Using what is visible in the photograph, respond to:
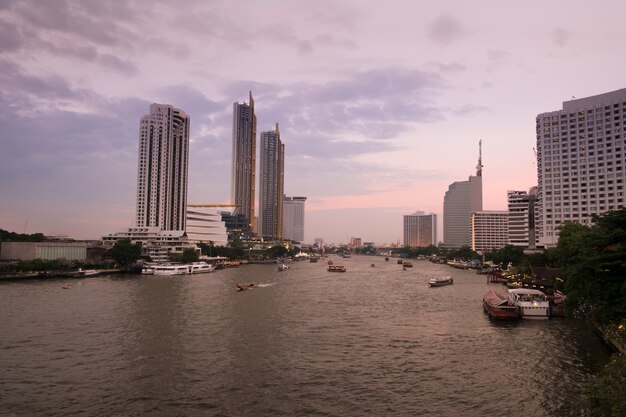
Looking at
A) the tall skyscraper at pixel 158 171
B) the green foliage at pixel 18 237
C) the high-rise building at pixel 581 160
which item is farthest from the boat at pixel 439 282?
the tall skyscraper at pixel 158 171

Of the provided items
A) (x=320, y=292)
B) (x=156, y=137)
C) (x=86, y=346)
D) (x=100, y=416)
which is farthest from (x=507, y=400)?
(x=156, y=137)

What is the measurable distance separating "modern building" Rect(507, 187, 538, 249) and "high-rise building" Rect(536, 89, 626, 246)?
31425 mm

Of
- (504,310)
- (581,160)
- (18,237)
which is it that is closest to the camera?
(504,310)

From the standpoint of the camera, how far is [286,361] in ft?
104

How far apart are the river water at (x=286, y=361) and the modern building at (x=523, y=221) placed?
378 feet

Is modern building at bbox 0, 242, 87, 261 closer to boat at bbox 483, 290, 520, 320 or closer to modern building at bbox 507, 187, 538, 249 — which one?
boat at bbox 483, 290, 520, 320

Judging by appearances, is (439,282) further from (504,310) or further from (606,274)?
(606,274)

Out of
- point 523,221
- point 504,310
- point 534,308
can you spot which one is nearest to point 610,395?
point 504,310

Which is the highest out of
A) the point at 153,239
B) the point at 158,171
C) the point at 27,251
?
the point at 158,171

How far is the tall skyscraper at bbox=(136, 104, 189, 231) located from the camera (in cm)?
18712

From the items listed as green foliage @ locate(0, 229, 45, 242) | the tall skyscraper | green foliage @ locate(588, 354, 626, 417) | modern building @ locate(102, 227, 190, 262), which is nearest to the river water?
green foliage @ locate(588, 354, 626, 417)

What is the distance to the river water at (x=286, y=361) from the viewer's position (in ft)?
78.7

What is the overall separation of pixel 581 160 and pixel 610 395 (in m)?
123

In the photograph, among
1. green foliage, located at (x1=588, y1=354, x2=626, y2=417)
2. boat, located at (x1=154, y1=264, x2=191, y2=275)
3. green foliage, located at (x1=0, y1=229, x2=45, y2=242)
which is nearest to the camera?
green foliage, located at (x1=588, y1=354, x2=626, y2=417)
